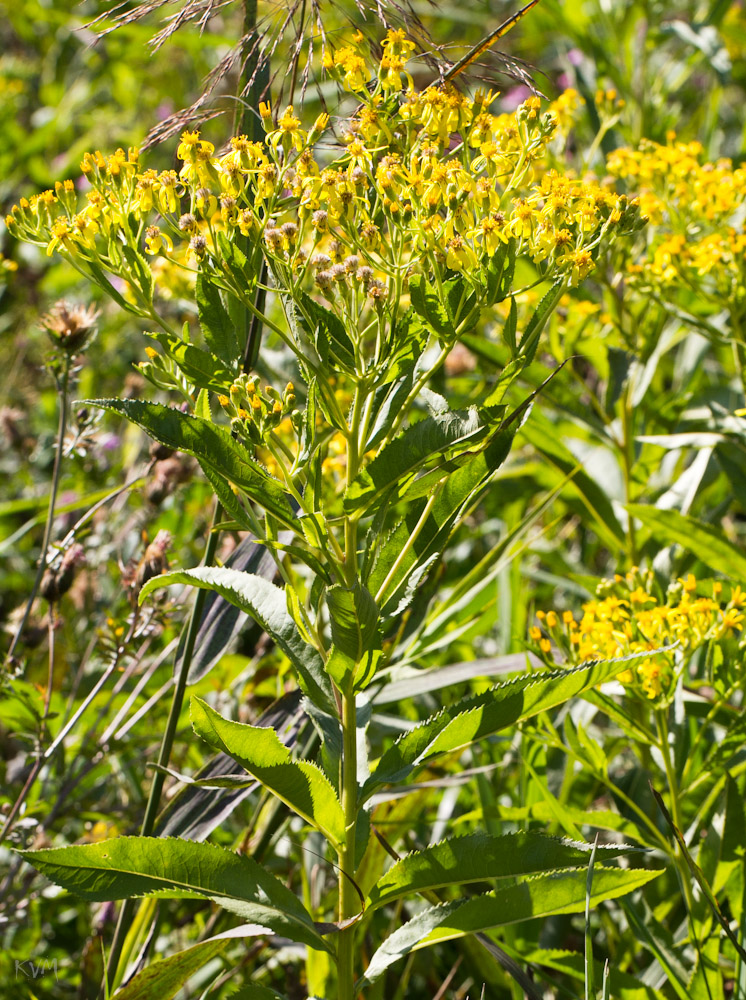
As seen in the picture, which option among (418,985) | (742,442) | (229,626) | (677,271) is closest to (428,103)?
(229,626)

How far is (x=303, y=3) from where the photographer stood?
1024 millimetres

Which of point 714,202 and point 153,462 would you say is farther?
point 714,202

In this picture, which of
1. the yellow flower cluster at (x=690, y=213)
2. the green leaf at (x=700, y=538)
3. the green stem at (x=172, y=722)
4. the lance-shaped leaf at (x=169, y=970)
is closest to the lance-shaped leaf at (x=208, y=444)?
the green stem at (x=172, y=722)

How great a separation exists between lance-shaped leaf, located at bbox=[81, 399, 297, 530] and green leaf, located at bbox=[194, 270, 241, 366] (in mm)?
115

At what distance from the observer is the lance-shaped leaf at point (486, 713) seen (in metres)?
0.87

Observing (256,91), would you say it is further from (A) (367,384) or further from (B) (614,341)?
(B) (614,341)

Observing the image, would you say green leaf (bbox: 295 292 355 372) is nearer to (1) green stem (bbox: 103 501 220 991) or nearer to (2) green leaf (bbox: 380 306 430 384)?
(2) green leaf (bbox: 380 306 430 384)

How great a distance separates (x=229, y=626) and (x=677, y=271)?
98 cm

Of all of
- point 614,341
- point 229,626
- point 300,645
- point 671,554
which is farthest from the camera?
point 614,341

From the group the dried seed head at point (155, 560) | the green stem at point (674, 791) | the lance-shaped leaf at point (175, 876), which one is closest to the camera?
the lance-shaped leaf at point (175, 876)

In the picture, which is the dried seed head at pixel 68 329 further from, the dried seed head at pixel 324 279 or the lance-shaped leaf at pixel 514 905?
the lance-shaped leaf at pixel 514 905

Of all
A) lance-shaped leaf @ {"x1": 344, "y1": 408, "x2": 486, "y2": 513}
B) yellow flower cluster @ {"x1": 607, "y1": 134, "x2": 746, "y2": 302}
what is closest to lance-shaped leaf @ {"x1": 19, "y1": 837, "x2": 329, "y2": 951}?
lance-shaped leaf @ {"x1": 344, "y1": 408, "x2": 486, "y2": 513}

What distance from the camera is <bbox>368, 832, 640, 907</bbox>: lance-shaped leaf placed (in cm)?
87

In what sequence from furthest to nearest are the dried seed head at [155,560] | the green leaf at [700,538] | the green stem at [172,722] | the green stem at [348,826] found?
the green leaf at [700,538]
the dried seed head at [155,560]
the green stem at [172,722]
the green stem at [348,826]
